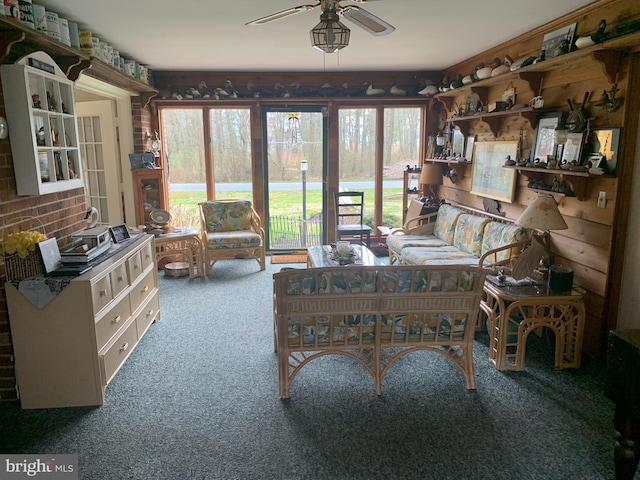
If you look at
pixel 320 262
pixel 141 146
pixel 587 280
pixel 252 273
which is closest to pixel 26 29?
pixel 320 262

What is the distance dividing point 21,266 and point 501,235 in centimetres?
360

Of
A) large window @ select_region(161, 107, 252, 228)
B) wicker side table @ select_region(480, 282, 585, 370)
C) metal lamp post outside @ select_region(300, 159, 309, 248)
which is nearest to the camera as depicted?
wicker side table @ select_region(480, 282, 585, 370)

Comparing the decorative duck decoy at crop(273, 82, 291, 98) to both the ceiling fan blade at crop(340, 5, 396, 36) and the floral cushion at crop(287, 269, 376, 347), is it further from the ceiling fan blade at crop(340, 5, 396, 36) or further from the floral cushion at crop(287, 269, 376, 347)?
the floral cushion at crop(287, 269, 376, 347)

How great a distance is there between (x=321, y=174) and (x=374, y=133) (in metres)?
0.92

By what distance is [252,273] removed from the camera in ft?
18.0

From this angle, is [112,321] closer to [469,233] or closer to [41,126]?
[41,126]

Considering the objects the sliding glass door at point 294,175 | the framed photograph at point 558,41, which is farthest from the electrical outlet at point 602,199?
the sliding glass door at point 294,175

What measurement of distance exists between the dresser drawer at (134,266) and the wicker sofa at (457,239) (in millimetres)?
2478

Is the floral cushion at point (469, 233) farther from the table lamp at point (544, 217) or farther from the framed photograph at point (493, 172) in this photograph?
the table lamp at point (544, 217)

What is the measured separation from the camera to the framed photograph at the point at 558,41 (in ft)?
10.7

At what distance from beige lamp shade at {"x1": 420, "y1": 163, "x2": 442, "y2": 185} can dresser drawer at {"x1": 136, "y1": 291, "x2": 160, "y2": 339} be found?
347 cm

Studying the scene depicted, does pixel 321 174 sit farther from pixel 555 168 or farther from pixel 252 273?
Result: pixel 555 168

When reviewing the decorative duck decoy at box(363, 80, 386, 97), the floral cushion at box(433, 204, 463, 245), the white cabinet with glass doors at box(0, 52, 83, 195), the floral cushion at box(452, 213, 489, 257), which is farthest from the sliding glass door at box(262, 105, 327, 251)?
the white cabinet with glass doors at box(0, 52, 83, 195)

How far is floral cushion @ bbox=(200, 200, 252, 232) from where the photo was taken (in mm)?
5758
